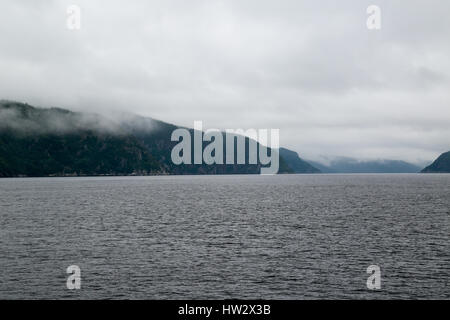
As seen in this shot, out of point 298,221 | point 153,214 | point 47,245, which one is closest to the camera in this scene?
point 47,245

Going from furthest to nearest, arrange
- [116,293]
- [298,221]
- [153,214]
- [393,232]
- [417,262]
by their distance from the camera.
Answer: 1. [153,214]
2. [298,221]
3. [393,232]
4. [417,262]
5. [116,293]

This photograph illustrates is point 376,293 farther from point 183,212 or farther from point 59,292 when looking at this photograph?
point 183,212

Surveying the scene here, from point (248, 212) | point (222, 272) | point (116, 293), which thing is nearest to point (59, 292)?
point (116, 293)

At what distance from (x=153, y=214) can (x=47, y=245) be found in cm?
4913

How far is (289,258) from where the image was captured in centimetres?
5838

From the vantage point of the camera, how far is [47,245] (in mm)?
68250

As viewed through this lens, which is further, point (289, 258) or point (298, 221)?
point (298, 221)

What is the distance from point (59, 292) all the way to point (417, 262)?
46.2 metres

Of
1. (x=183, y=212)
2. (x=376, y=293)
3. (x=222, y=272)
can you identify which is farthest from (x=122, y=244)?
(x=183, y=212)

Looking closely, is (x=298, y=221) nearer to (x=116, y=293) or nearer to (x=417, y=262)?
(x=417, y=262)
